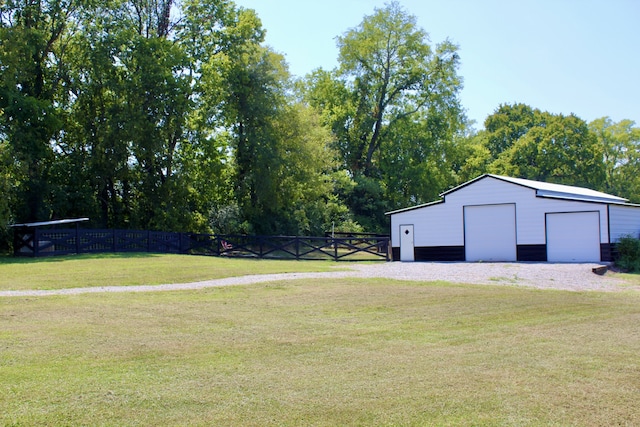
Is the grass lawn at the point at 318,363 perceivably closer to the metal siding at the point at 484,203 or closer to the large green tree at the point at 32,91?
the metal siding at the point at 484,203

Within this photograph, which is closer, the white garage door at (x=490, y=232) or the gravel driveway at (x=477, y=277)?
the gravel driveway at (x=477, y=277)

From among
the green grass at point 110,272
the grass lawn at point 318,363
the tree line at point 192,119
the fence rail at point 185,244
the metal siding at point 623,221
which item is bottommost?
the grass lawn at point 318,363

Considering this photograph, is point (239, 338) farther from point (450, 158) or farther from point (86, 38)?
point (450, 158)

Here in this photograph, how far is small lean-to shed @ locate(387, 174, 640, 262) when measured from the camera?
25372mm

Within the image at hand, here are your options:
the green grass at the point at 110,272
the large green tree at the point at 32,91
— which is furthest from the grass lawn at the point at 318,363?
the large green tree at the point at 32,91

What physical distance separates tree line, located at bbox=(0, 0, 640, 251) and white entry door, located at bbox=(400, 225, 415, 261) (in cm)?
1100

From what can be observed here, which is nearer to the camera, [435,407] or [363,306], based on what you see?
[435,407]

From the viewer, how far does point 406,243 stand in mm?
30641

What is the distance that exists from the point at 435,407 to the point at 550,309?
6.76m

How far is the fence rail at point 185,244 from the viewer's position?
87.8 feet

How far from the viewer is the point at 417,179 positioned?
5338 centimetres

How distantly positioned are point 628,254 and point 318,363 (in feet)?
68.8

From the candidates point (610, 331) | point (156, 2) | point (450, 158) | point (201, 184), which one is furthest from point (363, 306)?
point (450, 158)

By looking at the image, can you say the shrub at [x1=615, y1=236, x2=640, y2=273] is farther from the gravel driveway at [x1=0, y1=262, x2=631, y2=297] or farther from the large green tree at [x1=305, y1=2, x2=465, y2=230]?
the large green tree at [x1=305, y1=2, x2=465, y2=230]
